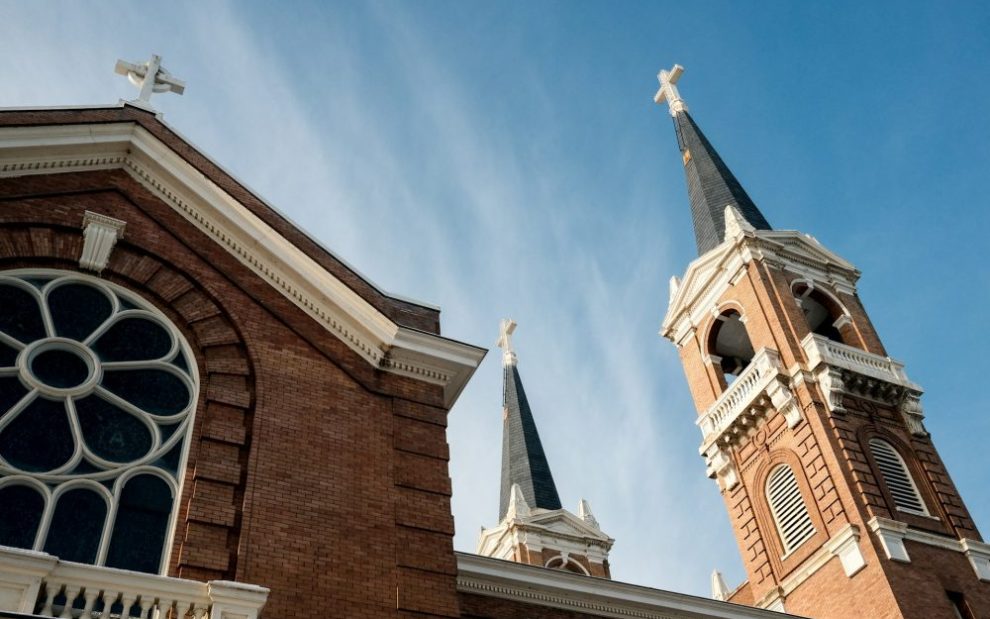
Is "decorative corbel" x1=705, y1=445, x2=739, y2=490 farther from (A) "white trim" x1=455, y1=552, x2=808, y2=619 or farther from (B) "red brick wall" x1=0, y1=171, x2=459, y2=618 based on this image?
(B) "red brick wall" x1=0, y1=171, x2=459, y2=618

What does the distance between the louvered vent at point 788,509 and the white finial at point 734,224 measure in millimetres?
7613

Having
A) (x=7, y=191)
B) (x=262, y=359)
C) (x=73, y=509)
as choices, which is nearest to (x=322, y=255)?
(x=262, y=359)

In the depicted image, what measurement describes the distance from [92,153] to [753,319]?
18.8m

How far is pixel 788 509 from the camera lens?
24203 millimetres

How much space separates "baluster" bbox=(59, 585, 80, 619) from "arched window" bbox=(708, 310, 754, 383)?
902 inches

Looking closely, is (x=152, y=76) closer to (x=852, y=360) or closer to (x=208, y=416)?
(x=208, y=416)

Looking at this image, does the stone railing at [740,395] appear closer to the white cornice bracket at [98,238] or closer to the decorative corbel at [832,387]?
the decorative corbel at [832,387]

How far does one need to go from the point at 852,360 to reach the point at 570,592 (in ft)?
44.2

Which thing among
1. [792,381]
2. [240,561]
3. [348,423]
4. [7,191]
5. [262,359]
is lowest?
[240,561]

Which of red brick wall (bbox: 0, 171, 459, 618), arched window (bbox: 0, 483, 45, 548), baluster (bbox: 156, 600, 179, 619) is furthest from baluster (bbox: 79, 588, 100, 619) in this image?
arched window (bbox: 0, 483, 45, 548)

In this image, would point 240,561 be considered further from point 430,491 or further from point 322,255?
point 322,255

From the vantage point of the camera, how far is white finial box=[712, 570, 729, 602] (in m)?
26.9

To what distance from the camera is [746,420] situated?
2623cm

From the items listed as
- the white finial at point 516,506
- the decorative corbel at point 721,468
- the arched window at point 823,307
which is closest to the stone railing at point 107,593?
the decorative corbel at point 721,468
